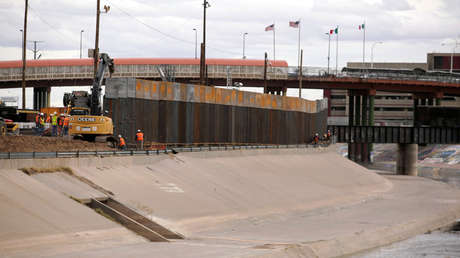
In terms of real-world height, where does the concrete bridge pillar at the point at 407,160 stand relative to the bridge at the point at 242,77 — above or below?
below

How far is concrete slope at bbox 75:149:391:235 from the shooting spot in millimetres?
35688

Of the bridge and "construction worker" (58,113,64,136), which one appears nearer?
"construction worker" (58,113,64,136)

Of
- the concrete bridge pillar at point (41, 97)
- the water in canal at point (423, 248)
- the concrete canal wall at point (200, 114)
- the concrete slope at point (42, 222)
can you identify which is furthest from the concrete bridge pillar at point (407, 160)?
the concrete slope at point (42, 222)

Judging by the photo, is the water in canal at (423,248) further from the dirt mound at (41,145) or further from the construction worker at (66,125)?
the construction worker at (66,125)

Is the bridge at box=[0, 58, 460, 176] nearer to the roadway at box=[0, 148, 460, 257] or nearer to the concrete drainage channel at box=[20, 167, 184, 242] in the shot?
the roadway at box=[0, 148, 460, 257]

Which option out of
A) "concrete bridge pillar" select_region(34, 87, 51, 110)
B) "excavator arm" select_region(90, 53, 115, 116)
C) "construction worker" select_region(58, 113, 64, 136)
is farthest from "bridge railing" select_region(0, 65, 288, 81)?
"construction worker" select_region(58, 113, 64, 136)

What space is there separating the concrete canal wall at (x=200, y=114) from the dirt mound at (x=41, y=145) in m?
4.56

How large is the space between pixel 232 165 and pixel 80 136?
10.5 meters

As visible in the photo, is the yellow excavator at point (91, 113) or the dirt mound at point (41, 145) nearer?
the dirt mound at point (41, 145)

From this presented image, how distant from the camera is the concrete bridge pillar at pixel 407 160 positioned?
109 m

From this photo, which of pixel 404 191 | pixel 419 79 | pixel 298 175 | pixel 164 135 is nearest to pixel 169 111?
pixel 164 135

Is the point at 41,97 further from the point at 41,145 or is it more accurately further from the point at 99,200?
the point at 99,200

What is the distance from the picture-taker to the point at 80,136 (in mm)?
49844

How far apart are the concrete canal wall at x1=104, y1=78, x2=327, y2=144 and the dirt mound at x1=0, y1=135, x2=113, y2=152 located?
15.0 feet
